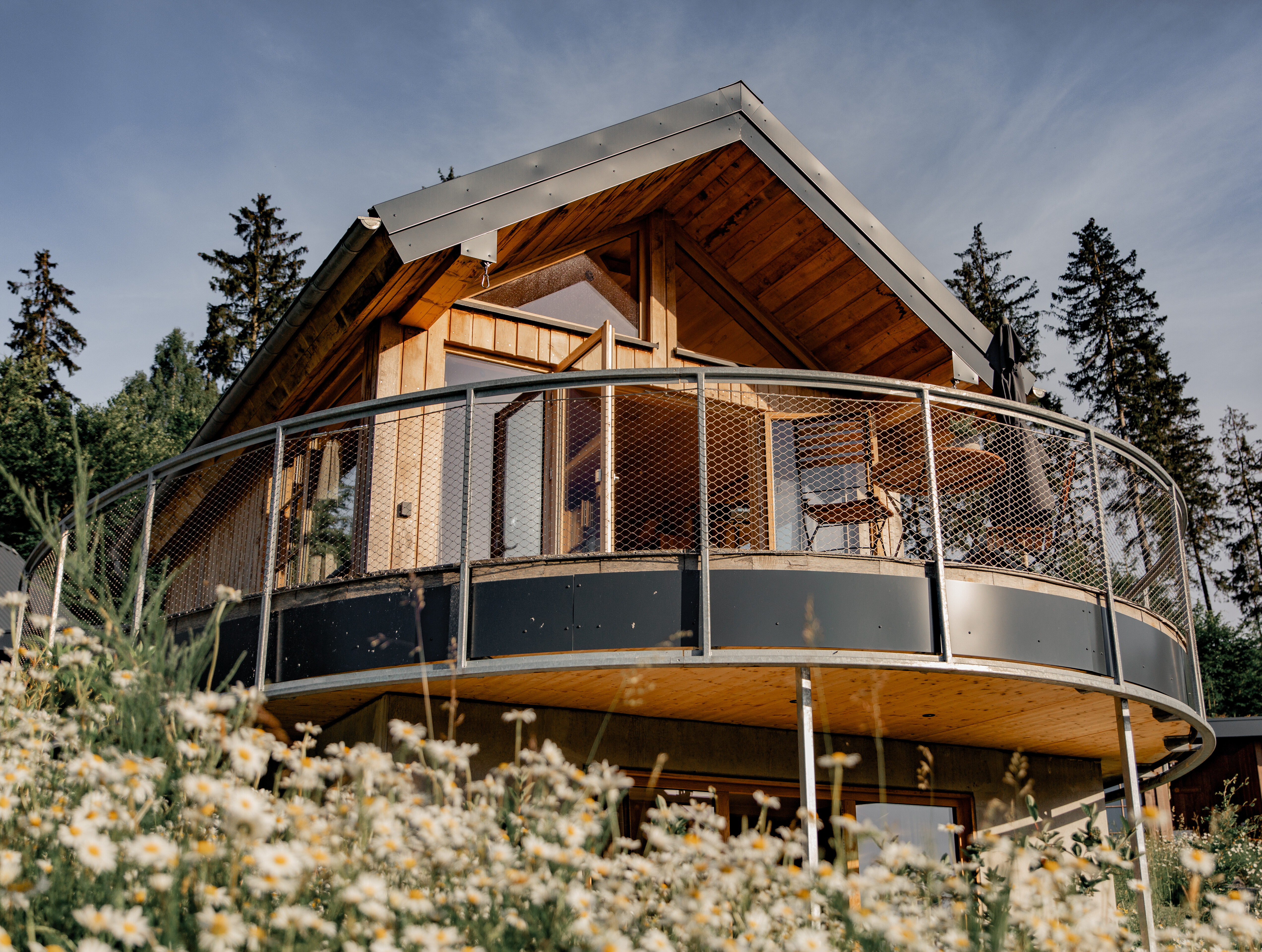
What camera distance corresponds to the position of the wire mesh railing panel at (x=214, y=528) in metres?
9.42

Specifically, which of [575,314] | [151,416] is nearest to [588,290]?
[575,314]

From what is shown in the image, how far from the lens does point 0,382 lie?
79.0ft

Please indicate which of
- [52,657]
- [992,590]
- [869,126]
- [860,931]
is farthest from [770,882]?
[869,126]

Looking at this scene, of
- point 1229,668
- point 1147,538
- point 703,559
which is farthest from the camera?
point 1229,668

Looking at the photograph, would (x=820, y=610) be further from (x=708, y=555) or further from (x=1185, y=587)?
(x=1185, y=587)

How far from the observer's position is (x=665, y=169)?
8523 millimetres

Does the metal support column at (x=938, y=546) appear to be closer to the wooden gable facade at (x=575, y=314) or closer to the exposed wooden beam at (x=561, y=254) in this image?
the wooden gable facade at (x=575, y=314)

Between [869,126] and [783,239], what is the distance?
396 cm

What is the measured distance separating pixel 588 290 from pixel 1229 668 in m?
21.1

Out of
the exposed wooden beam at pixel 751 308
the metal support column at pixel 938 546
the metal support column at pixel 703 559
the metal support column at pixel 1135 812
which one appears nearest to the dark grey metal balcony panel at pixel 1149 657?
the metal support column at pixel 1135 812

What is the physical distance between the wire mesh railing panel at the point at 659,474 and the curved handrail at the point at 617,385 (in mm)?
2318

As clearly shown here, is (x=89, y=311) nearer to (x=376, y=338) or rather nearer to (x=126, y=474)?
(x=126, y=474)

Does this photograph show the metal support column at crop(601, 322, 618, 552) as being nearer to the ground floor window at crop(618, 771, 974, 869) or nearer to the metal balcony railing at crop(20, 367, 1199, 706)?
the metal balcony railing at crop(20, 367, 1199, 706)

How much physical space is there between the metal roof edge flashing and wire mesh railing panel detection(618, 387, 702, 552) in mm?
2540
